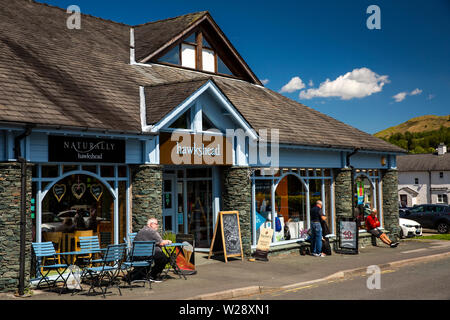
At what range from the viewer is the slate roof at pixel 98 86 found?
11844 mm

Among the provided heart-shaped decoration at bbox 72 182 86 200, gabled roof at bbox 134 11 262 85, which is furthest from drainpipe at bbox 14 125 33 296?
Answer: gabled roof at bbox 134 11 262 85

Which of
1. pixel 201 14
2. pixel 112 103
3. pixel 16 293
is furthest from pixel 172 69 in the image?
pixel 16 293

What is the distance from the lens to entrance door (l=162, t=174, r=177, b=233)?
16.1 meters

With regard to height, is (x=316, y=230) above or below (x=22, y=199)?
below

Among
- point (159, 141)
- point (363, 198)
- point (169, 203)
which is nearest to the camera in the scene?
point (159, 141)

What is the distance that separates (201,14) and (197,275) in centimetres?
1101

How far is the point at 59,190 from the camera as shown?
38.8ft

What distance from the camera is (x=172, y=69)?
18.5 m

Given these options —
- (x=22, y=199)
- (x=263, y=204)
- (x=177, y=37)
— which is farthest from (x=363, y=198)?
(x=22, y=199)

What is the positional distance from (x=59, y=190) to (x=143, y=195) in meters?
2.22

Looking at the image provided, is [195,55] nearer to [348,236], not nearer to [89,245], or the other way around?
[348,236]

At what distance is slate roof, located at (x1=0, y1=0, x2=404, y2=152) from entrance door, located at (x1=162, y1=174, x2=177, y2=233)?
121 inches

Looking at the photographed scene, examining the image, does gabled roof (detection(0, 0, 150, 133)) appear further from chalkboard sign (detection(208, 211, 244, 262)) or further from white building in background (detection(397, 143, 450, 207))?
white building in background (detection(397, 143, 450, 207))

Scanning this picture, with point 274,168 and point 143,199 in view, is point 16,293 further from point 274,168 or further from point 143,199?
point 274,168
